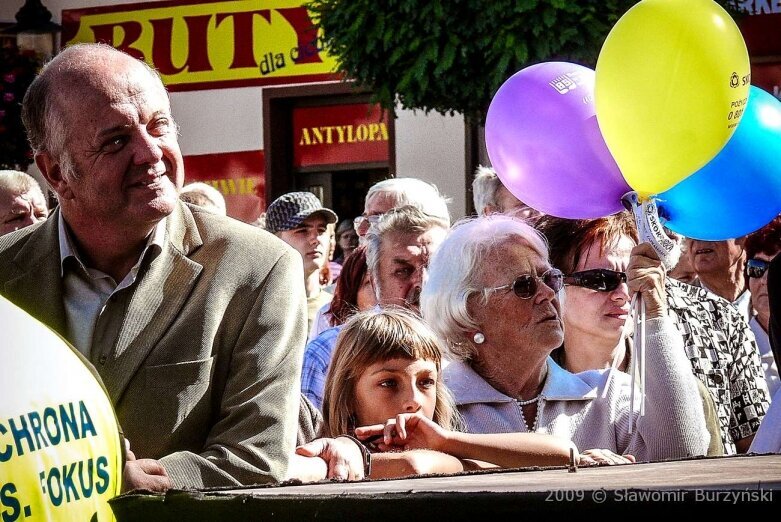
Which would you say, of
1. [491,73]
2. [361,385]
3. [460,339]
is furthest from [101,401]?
[491,73]

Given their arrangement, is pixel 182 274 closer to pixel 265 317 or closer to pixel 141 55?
pixel 265 317

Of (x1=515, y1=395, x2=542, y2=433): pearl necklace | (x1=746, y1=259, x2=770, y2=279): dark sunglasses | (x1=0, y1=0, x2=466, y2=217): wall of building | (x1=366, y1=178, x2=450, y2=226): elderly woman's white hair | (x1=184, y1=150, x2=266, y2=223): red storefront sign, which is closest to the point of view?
(x1=515, y1=395, x2=542, y2=433): pearl necklace

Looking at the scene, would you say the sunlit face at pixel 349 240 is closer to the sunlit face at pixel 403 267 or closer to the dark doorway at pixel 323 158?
the dark doorway at pixel 323 158

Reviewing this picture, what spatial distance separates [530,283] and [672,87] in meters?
0.66

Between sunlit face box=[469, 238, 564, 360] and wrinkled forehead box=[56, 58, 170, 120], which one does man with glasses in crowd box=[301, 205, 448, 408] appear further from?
wrinkled forehead box=[56, 58, 170, 120]

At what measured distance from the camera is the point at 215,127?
13.2 m

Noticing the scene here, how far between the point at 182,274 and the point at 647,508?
1.74 meters

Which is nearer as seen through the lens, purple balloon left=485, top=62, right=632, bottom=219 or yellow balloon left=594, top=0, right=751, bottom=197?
yellow balloon left=594, top=0, right=751, bottom=197

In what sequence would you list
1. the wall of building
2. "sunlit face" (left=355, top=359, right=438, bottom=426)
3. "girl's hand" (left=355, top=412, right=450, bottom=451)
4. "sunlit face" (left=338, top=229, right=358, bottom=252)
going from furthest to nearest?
the wall of building < "sunlit face" (left=338, top=229, right=358, bottom=252) < "sunlit face" (left=355, top=359, right=438, bottom=426) < "girl's hand" (left=355, top=412, right=450, bottom=451)

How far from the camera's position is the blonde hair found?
127 inches

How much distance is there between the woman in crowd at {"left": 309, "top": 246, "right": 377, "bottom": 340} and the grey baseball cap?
1518 millimetres

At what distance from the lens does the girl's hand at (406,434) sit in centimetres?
266

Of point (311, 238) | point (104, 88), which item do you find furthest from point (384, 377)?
point (311, 238)

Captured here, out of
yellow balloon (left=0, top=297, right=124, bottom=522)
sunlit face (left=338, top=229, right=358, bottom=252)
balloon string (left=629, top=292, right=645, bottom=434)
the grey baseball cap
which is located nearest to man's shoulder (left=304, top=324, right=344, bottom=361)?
balloon string (left=629, top=292, right=645, bottom=434)
